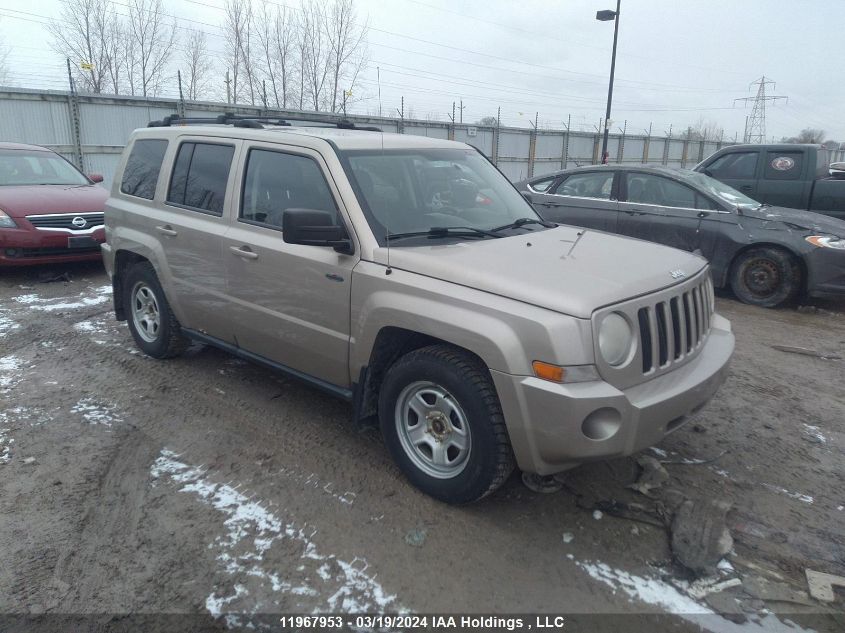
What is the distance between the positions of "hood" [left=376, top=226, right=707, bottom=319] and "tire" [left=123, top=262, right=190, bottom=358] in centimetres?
254

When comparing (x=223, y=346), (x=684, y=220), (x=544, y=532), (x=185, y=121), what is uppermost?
(x=185, y=121)

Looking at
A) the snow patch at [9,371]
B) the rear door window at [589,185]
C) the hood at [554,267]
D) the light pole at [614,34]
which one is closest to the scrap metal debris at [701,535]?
the hood at [554,267]

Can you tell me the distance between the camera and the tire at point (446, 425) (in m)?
3.09

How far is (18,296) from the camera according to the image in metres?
7.50

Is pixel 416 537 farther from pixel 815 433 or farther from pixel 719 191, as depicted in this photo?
pixel 719 191

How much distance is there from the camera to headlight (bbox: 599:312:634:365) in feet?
9.55

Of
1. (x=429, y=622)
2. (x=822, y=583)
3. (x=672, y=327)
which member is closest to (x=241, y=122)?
(x=672, y=327)

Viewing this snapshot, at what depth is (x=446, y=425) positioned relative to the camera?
3.35 meters

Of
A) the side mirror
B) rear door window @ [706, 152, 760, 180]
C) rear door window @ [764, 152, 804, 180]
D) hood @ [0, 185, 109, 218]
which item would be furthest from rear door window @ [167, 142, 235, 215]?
rear door window @ [764, 152, 804, 180]

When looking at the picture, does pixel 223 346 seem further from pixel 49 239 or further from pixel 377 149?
pixel 49 239

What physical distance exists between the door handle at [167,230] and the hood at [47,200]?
3.71m

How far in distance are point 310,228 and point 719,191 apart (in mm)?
6582

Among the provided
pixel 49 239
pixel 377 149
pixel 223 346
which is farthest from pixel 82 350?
pixel 377 149

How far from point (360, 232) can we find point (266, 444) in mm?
1529
